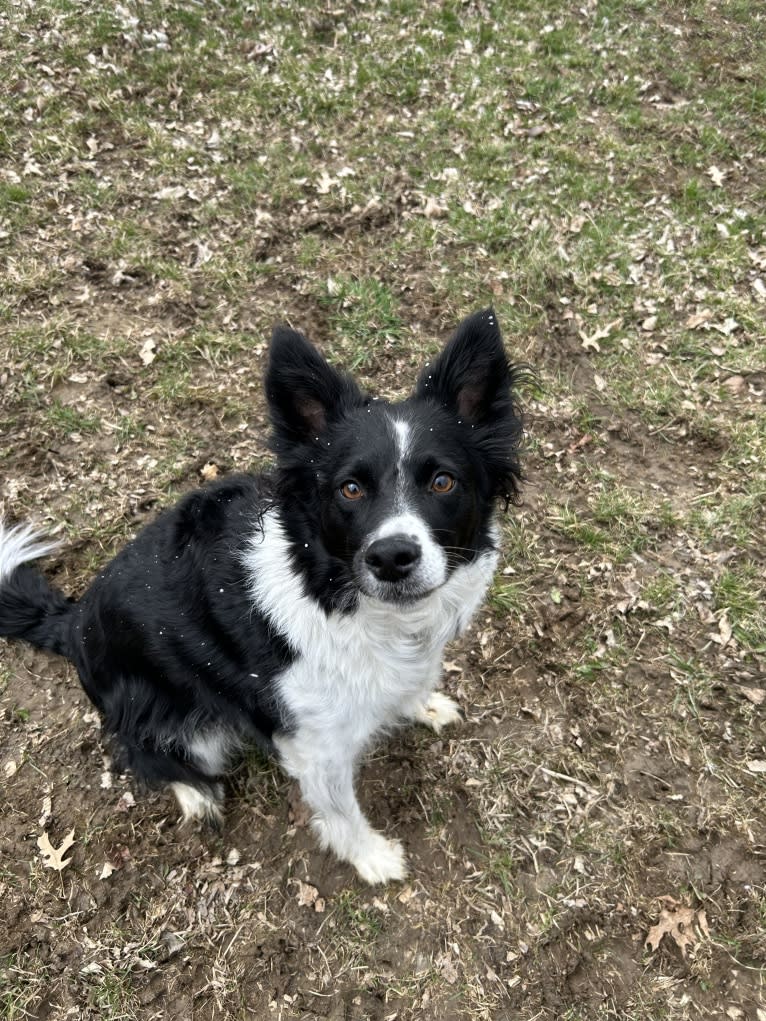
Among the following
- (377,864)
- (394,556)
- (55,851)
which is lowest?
(55,851)

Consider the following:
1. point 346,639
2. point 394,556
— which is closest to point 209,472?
point 346,639

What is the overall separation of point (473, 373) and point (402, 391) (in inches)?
99.9

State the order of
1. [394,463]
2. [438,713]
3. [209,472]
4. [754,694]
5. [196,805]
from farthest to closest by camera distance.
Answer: [209,472] < [754,694] < [438,713] < [196,805] < [394,463]

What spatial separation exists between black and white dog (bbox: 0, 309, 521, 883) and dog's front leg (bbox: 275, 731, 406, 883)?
14mm

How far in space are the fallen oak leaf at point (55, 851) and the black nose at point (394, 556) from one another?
2.60m

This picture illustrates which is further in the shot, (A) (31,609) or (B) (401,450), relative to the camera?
(A) (31,609)

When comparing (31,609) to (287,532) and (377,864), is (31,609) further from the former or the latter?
(377,864)

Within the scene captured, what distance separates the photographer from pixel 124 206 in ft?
19.5

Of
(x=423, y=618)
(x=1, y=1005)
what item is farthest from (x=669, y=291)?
(x=1, y=1005)

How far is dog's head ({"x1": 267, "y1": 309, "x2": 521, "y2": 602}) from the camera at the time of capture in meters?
2.41

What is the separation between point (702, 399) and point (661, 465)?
765 millimetres

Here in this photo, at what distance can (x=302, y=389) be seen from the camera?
2.64 m

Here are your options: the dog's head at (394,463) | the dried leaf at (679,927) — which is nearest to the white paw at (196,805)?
the dog's head at (394,463)

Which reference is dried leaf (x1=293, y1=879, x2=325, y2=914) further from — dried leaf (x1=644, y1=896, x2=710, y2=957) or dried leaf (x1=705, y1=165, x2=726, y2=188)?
dried leaf (x1=705, y1=165, x2=726, y2=188)
